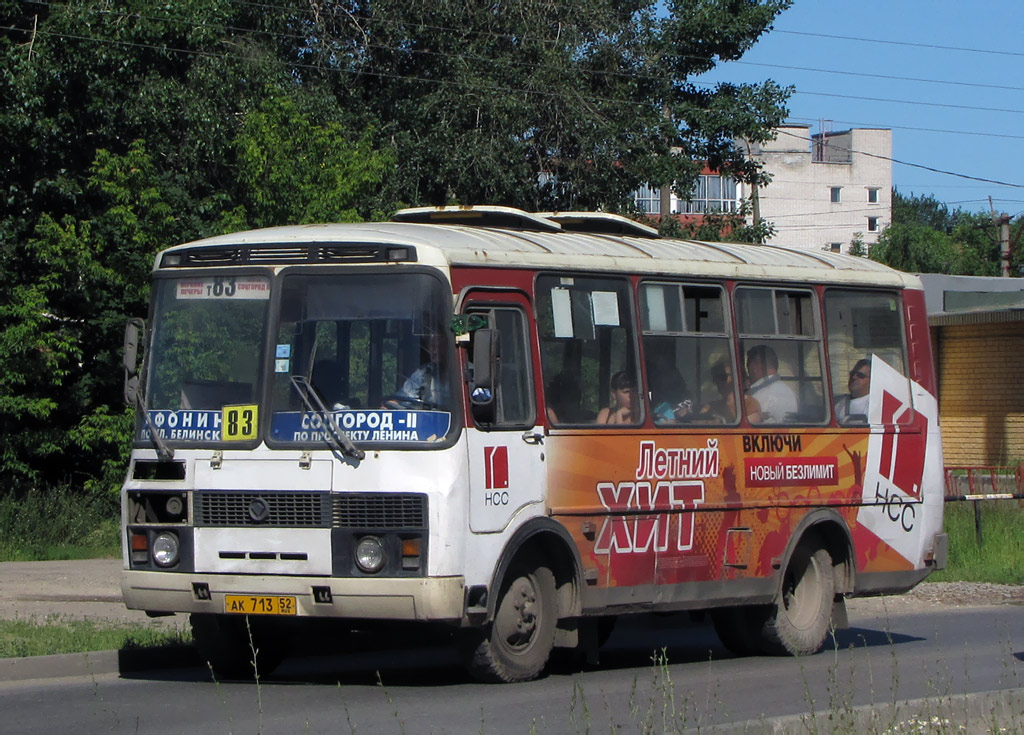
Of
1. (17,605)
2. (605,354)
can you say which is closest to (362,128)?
(17,605)

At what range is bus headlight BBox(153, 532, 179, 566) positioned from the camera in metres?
9.17

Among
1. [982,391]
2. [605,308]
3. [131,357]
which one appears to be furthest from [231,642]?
[982,391]

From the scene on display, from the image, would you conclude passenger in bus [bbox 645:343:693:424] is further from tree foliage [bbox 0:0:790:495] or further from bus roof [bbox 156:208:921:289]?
tree foliage [bbox 0:0:790:495]

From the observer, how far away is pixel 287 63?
1077 inches

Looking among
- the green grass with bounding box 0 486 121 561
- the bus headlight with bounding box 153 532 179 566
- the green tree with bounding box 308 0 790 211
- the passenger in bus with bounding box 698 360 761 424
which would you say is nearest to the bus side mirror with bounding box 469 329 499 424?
the bus headlight with bounding box 153 532 179 566

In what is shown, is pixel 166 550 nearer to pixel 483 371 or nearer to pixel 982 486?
pixel 483 371

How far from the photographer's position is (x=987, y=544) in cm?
1897

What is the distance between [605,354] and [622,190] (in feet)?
59.9

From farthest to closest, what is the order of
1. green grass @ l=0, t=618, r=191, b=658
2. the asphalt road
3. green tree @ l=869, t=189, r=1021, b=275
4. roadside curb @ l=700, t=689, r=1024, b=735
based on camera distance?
green tree @ l=869, t=189, r=1021, b=275
green grass @ l=0, t=618, r=191, b=658
the asphalt road
roadside curb @ l=700, t=689, r=1024, b=735

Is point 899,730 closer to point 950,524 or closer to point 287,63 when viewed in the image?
point 950,524

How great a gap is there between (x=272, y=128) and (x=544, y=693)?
1200cm

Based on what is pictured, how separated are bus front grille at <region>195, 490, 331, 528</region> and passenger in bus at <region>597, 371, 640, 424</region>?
215 centimetres

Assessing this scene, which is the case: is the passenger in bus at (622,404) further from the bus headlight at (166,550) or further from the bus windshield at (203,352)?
the bus headlight at (166,550)

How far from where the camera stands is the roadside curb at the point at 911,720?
20.8 feet
